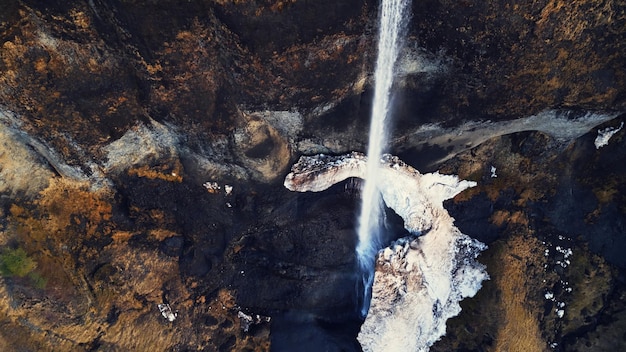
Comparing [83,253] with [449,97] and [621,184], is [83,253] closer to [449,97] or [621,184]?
[449,97]

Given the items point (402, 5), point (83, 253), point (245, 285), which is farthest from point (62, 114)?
point (402, 5)

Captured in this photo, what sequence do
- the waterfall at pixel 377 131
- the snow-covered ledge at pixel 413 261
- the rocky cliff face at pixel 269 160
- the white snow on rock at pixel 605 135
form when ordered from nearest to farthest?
the rocky cliff face at pixel 269 160, the waterfall at pixel 377 131, the white snow on rock at pixel 605 135, the snow-covered ledge at pixel 413 261

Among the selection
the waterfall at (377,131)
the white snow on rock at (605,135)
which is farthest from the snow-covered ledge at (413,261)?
the white snow on rock at (605,135)

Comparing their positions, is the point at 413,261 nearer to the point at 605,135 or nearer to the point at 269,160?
the point at 269,160

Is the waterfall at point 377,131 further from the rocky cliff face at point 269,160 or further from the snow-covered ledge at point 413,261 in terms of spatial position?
the snow-covered ledge at point 413,261

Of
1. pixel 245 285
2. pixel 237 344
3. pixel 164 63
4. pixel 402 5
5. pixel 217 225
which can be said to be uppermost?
pixel 402 5
